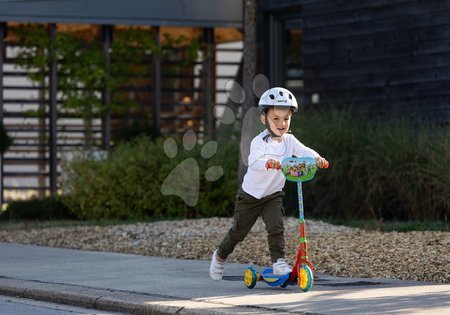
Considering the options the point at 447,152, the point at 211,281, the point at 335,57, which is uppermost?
the point at 335,57

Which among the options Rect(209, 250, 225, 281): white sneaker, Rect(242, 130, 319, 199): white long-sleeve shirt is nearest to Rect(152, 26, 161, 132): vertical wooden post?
Rect(209, 250, 225, 281): white sneaker

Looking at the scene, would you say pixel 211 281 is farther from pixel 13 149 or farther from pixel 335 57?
pixel 13 149

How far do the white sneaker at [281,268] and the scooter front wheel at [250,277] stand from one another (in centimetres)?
18

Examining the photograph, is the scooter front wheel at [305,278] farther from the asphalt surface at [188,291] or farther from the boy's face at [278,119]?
the boy's face at [278,119]

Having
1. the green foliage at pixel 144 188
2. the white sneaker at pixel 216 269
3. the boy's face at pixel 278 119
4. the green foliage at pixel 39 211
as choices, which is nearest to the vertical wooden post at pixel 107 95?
the green foliage at pixel 39 211

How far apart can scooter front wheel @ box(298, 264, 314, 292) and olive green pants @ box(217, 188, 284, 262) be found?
0.48 m

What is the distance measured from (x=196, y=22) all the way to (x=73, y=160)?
4.56 metres

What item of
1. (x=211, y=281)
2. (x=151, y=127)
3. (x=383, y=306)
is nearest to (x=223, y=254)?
(x=211, y=281)

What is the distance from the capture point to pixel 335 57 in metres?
20.3

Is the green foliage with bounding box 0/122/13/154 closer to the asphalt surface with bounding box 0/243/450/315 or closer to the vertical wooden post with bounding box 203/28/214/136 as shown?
Answer: the vertical wooden post with bounding box 203/28/214/136

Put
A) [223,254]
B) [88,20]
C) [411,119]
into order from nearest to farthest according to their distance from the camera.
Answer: [223,254]
[411,119]
[88,20]

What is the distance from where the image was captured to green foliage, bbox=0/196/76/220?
1950cm

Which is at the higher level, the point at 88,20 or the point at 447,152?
the point at 88,20

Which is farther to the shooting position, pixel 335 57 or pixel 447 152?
pixel 335 57
